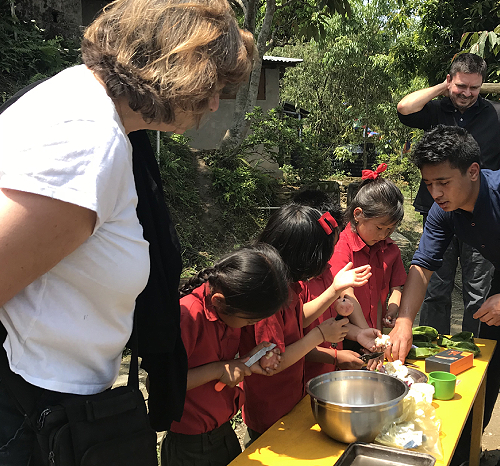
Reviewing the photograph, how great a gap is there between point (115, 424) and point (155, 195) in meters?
0.54

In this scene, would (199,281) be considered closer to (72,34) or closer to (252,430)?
(252,430)

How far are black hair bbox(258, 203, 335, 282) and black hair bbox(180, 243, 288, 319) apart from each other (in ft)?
1.01

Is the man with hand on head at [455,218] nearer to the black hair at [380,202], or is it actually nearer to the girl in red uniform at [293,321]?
the black hair at [380,202]

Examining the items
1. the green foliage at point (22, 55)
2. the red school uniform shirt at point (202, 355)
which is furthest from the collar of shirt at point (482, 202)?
the green foliage at point (22, 55)

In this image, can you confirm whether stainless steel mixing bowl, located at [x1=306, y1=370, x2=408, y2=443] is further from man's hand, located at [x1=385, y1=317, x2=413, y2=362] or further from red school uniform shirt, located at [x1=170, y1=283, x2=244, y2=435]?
man's hand, located at [x1=385, y1=317, x2=413, y2=362]

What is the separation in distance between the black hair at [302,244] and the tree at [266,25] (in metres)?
3.05

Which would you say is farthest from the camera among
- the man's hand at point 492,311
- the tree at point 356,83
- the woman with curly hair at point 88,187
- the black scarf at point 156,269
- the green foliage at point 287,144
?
the tree at point 356,83

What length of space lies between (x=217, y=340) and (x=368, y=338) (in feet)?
2.60

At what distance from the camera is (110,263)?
3.41 ft

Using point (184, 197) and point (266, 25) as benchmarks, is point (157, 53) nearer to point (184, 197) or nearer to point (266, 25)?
point (266, 25)

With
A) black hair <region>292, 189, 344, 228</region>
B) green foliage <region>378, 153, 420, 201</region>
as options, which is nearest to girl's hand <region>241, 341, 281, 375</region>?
black hair <region>292, 189, 344, 228</region>

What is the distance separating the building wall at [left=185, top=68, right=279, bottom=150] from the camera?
42.3 feet

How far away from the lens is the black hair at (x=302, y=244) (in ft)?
7.45

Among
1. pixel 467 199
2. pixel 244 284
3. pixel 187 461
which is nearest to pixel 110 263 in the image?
pixel 244 284
